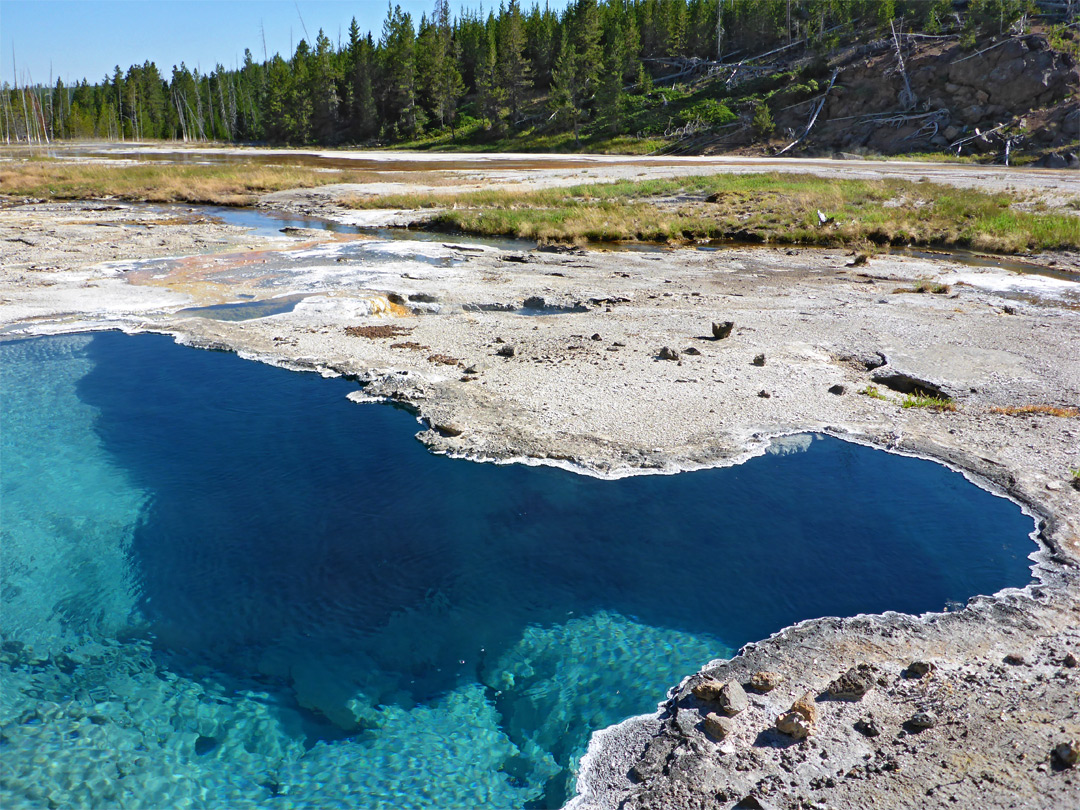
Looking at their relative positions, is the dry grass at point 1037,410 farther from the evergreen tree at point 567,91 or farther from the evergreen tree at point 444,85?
the evergreen tree at point 444,85

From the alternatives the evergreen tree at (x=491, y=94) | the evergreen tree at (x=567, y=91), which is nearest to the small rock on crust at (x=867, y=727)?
the evergreen tree at (x=567, y=91)

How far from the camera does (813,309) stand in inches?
547

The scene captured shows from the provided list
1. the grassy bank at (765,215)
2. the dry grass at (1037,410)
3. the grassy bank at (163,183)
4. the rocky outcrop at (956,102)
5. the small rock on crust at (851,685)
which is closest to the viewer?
the small rock on crust at (851,685)

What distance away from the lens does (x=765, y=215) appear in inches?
976

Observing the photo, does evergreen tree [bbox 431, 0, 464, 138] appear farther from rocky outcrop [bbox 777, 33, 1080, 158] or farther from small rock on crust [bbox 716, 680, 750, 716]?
small rock on crust [bbox 716, 680, 750, 716]

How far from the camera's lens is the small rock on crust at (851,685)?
4570 mm

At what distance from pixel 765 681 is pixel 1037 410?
6.49 meters

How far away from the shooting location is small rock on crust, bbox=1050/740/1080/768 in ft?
12.9

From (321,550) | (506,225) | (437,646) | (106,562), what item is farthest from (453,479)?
(506,225)

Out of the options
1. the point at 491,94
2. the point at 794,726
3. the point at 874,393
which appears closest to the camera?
the point at 794,726

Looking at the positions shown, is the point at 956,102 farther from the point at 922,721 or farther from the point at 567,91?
the point at 922,721

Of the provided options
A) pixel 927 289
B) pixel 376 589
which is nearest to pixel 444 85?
pixel 927 289

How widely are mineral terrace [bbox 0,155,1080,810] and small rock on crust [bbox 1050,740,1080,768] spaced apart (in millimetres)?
31

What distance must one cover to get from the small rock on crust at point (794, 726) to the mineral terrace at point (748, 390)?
20 mm
